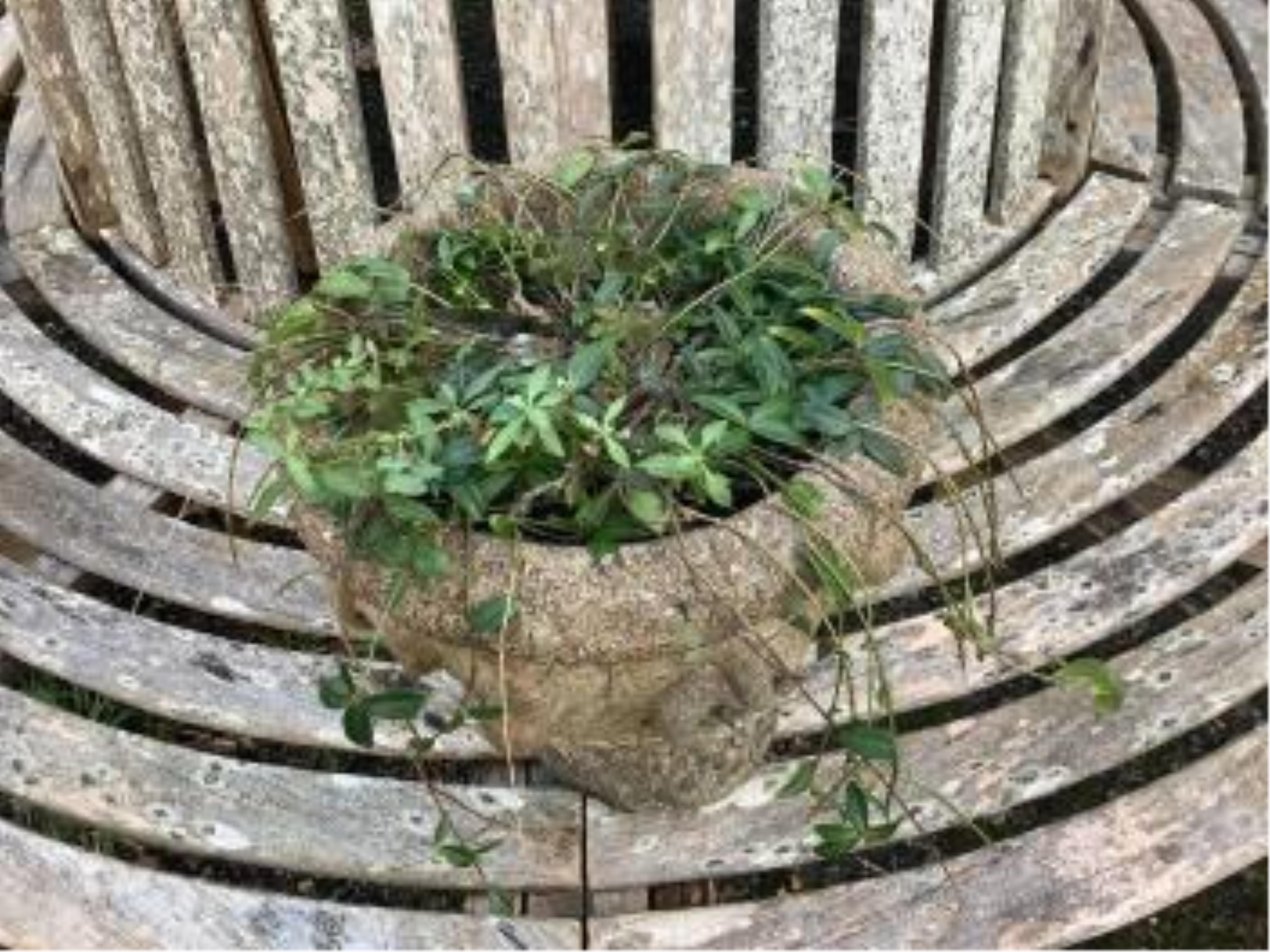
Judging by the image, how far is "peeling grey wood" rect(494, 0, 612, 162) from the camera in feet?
7.36

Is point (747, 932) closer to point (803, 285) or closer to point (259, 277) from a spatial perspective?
point (803, 285)

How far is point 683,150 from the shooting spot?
242 centimetres

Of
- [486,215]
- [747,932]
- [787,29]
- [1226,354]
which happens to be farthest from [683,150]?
[747,932]

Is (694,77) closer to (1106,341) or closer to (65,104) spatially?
(1106,341)

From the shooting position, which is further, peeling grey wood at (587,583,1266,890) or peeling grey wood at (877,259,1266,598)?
peeling grey wood at (877,259,1266,598)

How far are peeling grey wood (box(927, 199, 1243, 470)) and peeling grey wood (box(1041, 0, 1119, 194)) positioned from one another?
16 centimetres

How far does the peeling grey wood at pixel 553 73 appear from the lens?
2244 millimetres

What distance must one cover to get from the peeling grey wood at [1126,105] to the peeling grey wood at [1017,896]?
103 cm

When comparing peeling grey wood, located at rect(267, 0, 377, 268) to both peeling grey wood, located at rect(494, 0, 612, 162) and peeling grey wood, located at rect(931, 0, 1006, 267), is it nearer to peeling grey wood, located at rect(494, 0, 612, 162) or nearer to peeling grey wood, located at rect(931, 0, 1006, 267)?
peeling grey wood, located at rect(494, 0, 612, 162)

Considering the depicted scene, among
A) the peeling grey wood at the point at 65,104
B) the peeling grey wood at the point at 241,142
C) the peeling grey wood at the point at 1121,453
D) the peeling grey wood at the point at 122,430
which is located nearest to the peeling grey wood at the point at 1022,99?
the peeling grey wood at the point at 1121,453

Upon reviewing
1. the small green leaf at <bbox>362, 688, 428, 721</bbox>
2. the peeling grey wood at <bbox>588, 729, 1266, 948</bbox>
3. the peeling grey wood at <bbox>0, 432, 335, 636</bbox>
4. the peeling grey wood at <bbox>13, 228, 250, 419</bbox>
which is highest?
the small green leaf at <bbox>362, 688, 428, 721</bbox>

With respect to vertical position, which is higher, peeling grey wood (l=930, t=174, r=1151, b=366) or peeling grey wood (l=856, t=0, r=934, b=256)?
peeling grey wood (l=856, t=0, r=934, b=256)

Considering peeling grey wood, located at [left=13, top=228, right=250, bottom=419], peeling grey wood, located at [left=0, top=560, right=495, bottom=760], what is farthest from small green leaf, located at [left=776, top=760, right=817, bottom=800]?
peeling grey wood, located at [left=13, top=228, right=250, bottom=419]

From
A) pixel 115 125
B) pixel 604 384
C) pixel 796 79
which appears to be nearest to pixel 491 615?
pixel 604 384
